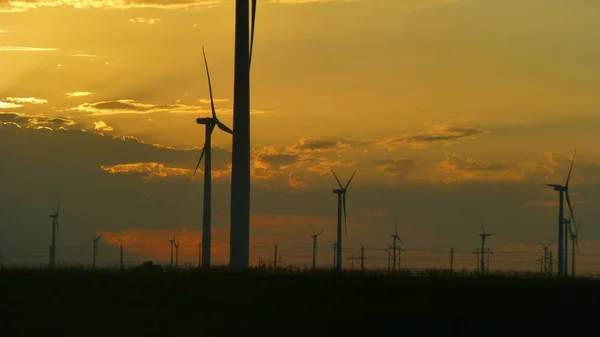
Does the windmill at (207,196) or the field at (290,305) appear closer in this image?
the field at (290,305)

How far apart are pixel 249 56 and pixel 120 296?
2536 centimetres

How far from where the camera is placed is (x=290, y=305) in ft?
196

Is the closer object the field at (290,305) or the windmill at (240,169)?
the field at (290,305)

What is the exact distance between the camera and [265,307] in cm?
5944

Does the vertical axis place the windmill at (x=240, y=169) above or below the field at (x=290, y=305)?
above

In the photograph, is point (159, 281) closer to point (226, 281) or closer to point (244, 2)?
point (226, 281)

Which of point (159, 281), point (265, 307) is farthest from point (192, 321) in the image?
point (159, 281)

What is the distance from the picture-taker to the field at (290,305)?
183 feet

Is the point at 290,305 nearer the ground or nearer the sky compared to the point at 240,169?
nearer the ground

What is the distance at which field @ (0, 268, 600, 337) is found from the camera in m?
55.8

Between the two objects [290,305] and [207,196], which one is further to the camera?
[207,196]

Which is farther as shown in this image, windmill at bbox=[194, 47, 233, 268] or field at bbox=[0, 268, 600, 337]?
windmill at bbox=[194, 47, 233, 268]

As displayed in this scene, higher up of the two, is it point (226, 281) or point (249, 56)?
point (249, 56)

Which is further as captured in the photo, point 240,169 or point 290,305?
point 240,169
